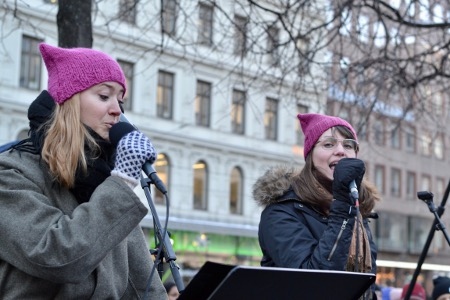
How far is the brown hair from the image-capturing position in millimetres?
4743

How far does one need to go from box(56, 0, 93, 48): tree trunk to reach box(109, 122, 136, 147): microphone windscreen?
14.7ft

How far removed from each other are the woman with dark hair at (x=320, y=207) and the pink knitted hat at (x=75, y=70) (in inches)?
50.9

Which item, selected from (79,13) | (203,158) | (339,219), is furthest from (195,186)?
(339,219)

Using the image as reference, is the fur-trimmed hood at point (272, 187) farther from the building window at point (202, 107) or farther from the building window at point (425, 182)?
the building window at point (425, 182)

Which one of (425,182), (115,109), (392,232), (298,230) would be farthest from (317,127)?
(425,182)

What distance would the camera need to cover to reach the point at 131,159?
3273mm

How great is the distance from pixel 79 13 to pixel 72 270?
508 cm

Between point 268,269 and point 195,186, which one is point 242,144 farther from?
point 268,269

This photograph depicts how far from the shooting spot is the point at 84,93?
3568mm

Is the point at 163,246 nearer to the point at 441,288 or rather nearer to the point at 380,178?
the point at 441,288

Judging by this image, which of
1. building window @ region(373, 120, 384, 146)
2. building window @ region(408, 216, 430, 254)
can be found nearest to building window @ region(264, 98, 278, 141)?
building window @ region(408, 216, 430, 254)

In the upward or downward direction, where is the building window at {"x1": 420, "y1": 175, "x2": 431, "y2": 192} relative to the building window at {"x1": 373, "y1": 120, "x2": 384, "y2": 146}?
downward

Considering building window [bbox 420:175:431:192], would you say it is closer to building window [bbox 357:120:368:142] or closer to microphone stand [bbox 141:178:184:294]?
building window [bbox 357:120:368:142]

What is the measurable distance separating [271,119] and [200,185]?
4633mm
